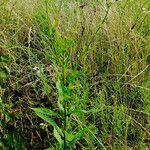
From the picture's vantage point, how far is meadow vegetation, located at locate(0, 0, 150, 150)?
1.61 meters

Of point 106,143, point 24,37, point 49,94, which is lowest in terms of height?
point 106,143

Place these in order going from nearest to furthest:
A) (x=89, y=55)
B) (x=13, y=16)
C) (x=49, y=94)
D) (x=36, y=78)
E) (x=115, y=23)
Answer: (x=49, y=94)
(x=36, y=78)
(x=89, y=55)
(x=115, y=23)
(x=13, y=16)

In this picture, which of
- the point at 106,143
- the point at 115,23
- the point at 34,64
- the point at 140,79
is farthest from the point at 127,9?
the point at 106,143

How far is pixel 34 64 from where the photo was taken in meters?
2.26

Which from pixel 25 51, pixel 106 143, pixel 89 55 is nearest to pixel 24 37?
pixel 25 51

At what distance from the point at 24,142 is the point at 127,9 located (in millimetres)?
1392

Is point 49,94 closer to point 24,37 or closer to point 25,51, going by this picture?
point 25,51

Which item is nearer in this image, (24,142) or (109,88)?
(24,142)

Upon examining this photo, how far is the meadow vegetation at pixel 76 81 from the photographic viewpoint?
63.5 inches

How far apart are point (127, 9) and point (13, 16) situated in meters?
0.80

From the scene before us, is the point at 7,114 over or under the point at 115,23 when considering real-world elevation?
under

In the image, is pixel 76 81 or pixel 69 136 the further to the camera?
pixel 76 81

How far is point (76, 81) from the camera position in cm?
216

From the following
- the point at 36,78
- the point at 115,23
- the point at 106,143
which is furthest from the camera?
the point at 115,23
